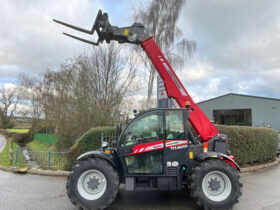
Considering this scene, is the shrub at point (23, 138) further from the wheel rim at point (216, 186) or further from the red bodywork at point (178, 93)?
the wheel rim at point (216, 186)

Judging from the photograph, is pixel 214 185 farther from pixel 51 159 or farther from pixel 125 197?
pixel 51 159

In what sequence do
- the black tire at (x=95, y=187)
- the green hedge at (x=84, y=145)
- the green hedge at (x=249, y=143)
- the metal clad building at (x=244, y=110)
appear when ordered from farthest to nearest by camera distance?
the metal clad building at (x=244, y=110), the green hedge at (x=249, y=143), the green hedge at (x=84, y=145), the black tire at (x=95, y=187)

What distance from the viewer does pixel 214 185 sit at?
4.18 m

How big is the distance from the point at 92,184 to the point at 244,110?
2525 centimetres

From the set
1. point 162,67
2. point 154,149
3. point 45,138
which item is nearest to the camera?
point 154,149

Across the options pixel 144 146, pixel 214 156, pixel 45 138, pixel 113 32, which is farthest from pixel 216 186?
pixel 45 138

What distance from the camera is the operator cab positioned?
14.3ft

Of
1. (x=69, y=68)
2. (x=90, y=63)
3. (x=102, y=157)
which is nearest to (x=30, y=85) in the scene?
(x=69, y=68)

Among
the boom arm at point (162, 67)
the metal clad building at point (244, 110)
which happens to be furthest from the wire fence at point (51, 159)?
the metal clad building at point (244, 110)

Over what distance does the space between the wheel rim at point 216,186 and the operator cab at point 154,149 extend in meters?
0.55

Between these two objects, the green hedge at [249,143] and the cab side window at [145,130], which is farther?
the green hedge at [249,143]

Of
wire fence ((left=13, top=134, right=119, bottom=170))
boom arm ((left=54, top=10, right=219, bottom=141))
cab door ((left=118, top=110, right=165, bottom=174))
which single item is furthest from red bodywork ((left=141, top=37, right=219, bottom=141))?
wire fence ((left=13, top=134, right=119, bottom=170))

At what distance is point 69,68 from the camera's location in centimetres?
1299

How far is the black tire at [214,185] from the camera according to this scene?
4051 millimetres
